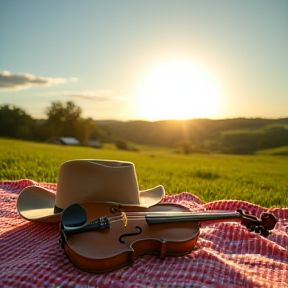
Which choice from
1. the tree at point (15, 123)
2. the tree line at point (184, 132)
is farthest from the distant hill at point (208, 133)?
the tree at point (15, 123)

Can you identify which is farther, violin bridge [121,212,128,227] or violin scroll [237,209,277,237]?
violin scroll [237,209,277,237]

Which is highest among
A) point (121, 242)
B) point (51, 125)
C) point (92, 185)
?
point (51, 125)

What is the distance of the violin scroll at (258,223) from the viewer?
1421mm

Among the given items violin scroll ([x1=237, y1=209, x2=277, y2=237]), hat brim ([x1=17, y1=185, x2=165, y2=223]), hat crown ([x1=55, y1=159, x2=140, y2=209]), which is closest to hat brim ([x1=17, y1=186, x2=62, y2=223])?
hat brim ([x1=17, y1=185, x2=165, y2=223])

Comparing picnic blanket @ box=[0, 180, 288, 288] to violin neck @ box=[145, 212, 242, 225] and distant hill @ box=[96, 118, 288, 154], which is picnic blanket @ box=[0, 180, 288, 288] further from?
distant hill @ box=[96, 118, 288, 154]

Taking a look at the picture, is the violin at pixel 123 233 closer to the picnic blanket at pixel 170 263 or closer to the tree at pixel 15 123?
the picnic blanket at pixel 170 263

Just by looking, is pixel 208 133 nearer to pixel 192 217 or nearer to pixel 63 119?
pixel 63 119

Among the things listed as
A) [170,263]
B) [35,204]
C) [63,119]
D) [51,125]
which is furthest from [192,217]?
[63,119]

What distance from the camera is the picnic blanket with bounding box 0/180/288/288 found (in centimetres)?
109

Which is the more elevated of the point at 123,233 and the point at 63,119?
the point at 63,119

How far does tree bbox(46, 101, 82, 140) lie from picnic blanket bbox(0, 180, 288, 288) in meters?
6.49

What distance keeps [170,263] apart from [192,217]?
0.65 ft

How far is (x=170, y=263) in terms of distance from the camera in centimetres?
126

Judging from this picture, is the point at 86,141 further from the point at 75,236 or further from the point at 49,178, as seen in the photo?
the point at 75,236
